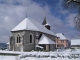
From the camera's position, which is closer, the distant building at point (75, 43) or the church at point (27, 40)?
the church at point (27, 40)

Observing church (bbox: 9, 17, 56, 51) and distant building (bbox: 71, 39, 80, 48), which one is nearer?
church (bbox: 9, 17, 56, 51)

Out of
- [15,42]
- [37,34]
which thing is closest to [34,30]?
[37,34]

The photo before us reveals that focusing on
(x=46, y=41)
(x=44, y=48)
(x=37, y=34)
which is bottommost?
(x=44, y=48)

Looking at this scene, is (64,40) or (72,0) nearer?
(72,0)

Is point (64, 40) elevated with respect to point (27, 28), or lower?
lower

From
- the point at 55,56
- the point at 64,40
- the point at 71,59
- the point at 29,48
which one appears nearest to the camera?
the point at 71,59

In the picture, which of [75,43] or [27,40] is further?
[75,43]

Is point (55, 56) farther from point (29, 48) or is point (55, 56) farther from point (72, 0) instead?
point (29, 48)

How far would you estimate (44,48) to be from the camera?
32281mm

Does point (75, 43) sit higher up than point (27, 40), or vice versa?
point (27, 40)

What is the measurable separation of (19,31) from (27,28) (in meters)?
2.66

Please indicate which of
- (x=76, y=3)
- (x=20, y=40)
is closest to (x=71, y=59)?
(x=76, y=3)

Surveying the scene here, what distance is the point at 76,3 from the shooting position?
29.0 ft

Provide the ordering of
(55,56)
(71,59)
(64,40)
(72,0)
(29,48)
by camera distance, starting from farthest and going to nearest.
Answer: (64,40), (29,48), (55,56), (71,59), (72,0)
